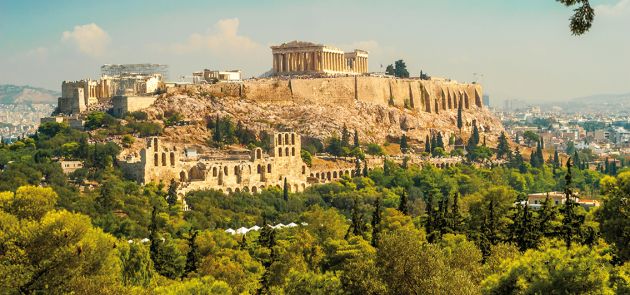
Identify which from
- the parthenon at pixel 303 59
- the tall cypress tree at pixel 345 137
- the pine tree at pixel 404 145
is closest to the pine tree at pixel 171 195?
the tall cypress tree at pixel 345 137

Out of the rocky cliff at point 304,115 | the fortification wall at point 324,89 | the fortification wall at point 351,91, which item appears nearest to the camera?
the rocky cliff at point 304,115

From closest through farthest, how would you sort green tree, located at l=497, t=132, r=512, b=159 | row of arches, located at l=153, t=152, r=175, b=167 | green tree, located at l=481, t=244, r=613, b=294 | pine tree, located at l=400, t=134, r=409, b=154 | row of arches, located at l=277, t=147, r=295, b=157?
green tree, located at l=481, t=244, r=613, b=294
row of arches, located at l=153, t=152, r=175, b=167
row of arches, located at l=277, t=147, r=295, b=157
pine tree, located at l=400, t=134, r=409, b=154
green tree, located at l=497, t=132, r=512, b=159

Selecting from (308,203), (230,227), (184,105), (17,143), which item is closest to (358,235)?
(230,227)

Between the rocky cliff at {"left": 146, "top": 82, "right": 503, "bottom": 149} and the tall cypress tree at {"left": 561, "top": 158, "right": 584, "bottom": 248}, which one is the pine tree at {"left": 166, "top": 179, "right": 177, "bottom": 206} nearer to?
the rocky cliff at {"left": 146, "top": 82, "right": 503, "bottom": 149}

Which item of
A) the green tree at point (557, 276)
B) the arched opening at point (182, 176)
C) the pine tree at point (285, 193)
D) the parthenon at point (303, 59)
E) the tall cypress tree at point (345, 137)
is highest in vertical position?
the parthenon at point (303, 59)

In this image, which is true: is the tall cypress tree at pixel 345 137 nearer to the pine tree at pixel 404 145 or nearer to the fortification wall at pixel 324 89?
the pine tree at pixel 404 145

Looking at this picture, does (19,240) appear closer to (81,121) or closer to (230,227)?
(230,227)

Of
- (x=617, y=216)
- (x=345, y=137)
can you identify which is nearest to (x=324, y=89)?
(x=345, y=137)

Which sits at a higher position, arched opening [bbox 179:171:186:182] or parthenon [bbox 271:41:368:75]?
parthenon [bbox 271:41:368:75]

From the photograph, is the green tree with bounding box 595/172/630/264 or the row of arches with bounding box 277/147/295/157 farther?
the row of arches with bounding box 277/147/295/157

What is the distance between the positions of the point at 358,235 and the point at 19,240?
21.2 m

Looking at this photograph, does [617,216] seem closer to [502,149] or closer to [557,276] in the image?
[557,276]

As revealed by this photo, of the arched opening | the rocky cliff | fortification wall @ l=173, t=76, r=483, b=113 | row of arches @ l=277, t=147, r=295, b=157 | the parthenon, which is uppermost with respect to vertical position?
the parthenon

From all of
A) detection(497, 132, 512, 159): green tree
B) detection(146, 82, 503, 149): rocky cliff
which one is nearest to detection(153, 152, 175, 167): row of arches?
detection(146, 82, 503, 149): rocky cliff
